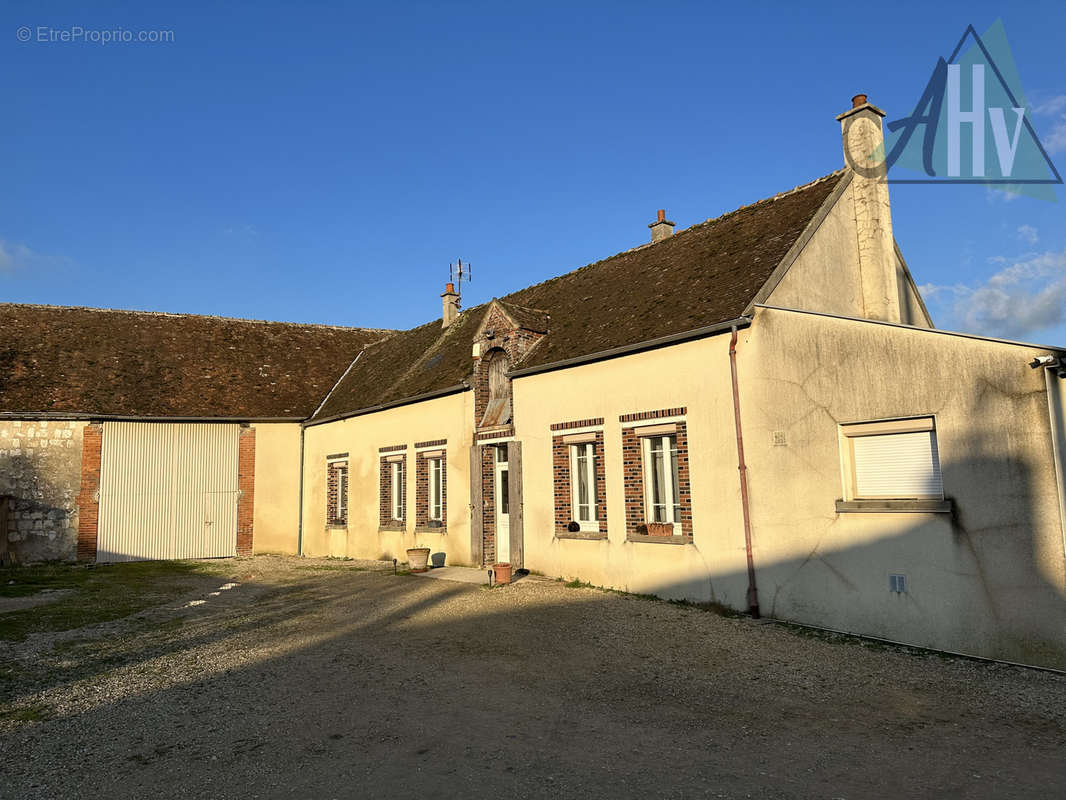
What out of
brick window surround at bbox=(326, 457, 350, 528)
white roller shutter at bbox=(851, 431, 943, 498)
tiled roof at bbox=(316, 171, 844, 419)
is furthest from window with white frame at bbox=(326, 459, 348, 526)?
white roller shutter at bbox=(851, 431, 943, 498)

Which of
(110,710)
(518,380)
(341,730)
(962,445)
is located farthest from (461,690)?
(518,380)

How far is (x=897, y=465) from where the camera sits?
872 centimetres

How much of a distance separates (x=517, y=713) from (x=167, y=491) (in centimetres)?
1775

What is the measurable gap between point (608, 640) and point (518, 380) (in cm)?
677

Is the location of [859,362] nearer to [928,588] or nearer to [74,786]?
[928,588]

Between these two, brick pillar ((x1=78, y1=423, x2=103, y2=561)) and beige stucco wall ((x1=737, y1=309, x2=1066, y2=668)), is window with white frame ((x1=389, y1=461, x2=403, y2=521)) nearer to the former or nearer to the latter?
brick pillar ((x1=78, y1=423, x2=103, y2=561))

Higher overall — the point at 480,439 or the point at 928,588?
the point at 480,439

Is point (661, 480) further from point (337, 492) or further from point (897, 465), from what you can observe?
point (337, 492)

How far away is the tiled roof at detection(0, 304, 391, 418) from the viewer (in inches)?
795

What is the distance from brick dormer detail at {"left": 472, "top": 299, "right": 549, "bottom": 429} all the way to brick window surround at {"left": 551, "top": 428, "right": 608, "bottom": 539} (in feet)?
5.59

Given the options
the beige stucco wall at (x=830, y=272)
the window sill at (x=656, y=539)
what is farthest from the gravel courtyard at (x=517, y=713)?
the beige stucco wall at (x=830, y=272)

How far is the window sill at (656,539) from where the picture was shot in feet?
36.0

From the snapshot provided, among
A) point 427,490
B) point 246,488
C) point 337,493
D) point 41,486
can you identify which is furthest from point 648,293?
point 41,486

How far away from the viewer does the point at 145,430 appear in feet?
67.3
